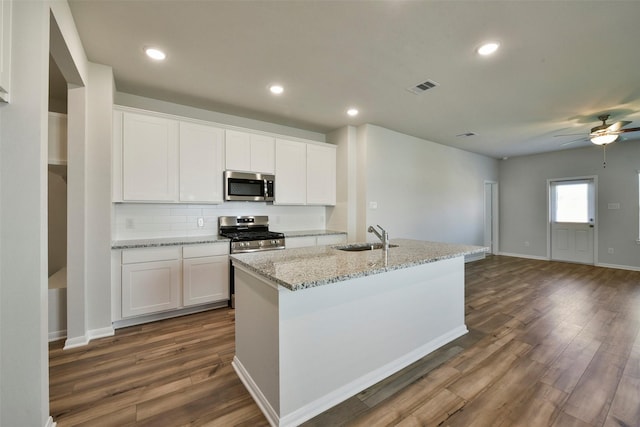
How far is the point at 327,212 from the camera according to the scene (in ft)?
16.1

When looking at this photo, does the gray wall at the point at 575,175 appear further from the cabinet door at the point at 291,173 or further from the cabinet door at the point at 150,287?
the cabinet door at the point at 150,287

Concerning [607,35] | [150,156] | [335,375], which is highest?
[607,35]

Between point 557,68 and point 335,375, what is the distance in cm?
346

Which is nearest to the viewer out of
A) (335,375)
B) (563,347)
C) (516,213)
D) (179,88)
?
(335,375)

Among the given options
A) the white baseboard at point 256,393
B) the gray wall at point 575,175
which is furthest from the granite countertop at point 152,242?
the gray wall at point 575,175

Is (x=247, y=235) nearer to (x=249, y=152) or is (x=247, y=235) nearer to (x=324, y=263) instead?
(x=249, y=152)

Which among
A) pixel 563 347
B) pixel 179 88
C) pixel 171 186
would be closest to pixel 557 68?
pixel 563 347

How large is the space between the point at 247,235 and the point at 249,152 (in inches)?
46.0

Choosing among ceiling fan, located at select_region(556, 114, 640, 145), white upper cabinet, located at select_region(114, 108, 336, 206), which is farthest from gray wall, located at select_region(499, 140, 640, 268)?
white upper cabinet, located at select_region(114, 108, 336, 206)

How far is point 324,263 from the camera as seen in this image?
1829 millimetres

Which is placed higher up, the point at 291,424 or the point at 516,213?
the point at 516,213

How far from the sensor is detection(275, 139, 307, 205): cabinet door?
13.3 feet

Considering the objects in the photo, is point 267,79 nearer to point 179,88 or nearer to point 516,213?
point 179,88

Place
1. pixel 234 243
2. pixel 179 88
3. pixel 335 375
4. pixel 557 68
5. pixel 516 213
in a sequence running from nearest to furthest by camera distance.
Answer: pixel 335 375 → pixel 557 68 → pixel 179 88 → pixel 234 243 → pixel 516 213
